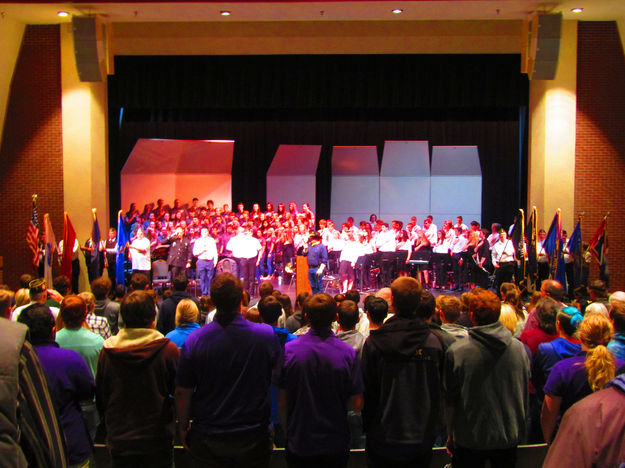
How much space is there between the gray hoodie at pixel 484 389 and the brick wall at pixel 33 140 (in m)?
12.5

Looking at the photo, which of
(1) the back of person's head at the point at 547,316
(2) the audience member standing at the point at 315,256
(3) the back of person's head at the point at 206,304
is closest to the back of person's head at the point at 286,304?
(3) the back of person's head at the point at 206,304

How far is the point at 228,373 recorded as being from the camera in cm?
324

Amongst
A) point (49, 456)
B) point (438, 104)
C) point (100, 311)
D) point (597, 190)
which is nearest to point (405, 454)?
point (49, 456)

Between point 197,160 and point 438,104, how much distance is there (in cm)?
888

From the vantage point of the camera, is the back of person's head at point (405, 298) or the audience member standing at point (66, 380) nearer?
the audience member standing at point (66, 380)

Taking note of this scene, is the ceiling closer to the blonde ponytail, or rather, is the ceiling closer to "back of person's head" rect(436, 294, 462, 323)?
"back of person's head" rect(436, 294, 462, 323)

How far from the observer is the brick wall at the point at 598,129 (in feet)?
46.1

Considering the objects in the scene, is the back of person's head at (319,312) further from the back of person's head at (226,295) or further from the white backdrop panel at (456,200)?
the white backdrop panel at (456,200)

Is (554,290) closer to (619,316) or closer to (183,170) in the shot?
(619,316)

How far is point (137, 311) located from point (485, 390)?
6.26 ft

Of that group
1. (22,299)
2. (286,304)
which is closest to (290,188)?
(286,304)

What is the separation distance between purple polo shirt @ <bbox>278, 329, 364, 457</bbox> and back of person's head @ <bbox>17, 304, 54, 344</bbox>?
4.08 ft

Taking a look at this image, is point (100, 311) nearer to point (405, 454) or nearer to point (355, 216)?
point (405, 454)

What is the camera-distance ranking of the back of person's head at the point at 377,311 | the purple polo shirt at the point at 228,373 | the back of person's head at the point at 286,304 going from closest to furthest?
the purple polo shirt at the point at 228,373 → the back of person's head at the point at 377,311 → the back of person's head at the point at 286,304
